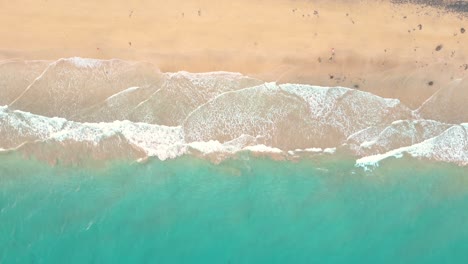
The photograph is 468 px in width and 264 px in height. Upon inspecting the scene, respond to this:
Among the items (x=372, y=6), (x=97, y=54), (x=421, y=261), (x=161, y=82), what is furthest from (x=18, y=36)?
(x=421, y=261)

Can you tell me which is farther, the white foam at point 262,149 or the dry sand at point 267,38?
the white foam at point 262,149

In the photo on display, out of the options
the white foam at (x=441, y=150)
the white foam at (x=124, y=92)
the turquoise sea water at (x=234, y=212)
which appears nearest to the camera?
the turquoise sea water at (x=234, y=212)

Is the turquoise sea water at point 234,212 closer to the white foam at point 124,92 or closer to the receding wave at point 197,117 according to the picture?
the receding wave at point 197,117

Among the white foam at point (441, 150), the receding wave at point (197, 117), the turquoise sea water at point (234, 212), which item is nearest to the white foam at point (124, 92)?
the receding wave at point (197, 117)

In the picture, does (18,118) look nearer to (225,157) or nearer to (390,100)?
(225,157)

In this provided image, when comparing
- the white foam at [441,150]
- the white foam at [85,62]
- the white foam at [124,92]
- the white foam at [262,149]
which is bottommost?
the white foam at [262,149]

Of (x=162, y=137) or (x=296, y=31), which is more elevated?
(x=296, y=31)

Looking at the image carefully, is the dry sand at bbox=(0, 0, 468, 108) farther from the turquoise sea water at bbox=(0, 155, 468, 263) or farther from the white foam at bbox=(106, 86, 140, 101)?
the turquoise sea water at bbox=(0, 155, 468, 263)

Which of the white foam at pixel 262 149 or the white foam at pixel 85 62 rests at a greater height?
the white foam at pixel 85 62
